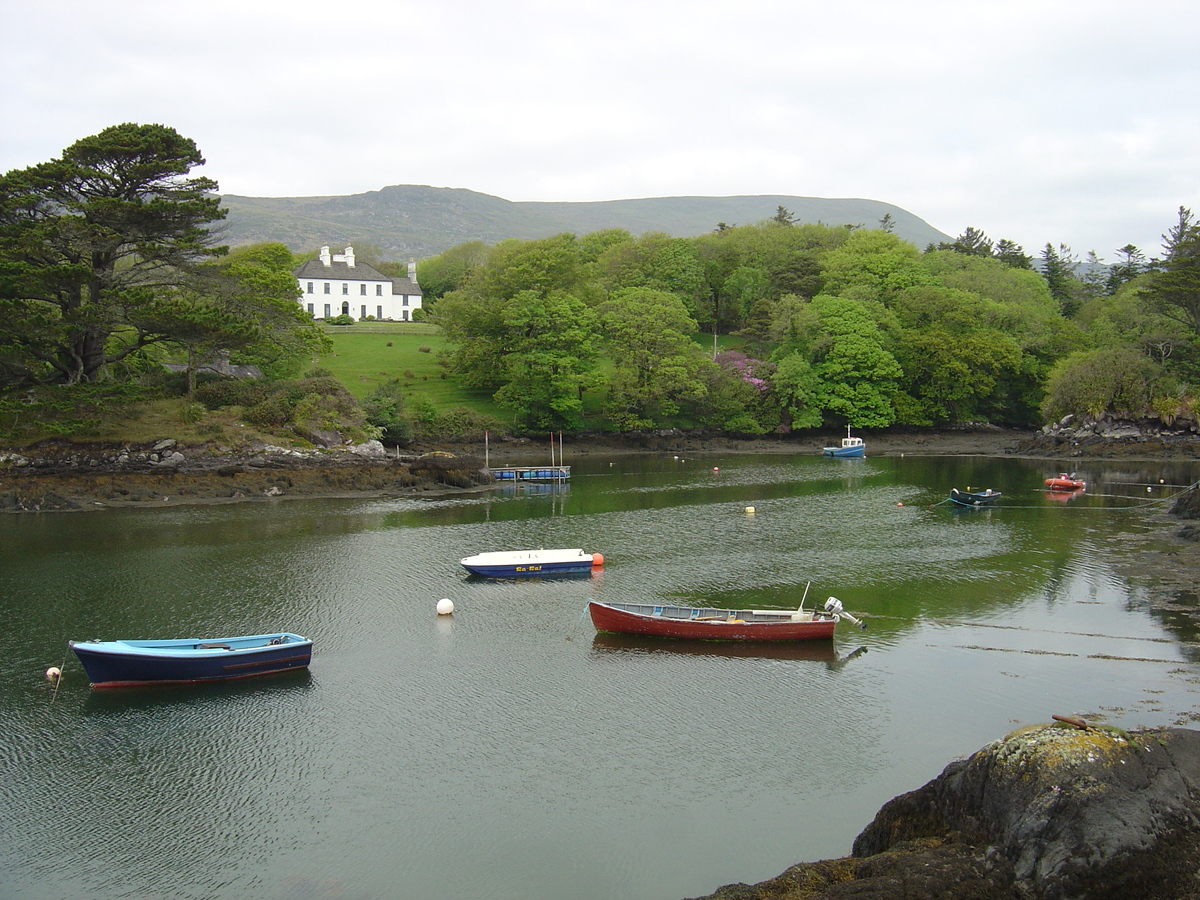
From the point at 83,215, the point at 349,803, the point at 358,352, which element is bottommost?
the point at 349,803

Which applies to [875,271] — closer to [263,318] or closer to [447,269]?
[263,318]

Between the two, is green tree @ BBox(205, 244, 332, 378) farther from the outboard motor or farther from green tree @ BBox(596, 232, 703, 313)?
the outboard motor

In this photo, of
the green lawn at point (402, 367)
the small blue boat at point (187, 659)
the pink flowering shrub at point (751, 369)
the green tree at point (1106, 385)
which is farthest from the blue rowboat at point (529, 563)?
the green tree at point (1106, 385)

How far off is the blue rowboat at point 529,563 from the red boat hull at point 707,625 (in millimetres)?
8075

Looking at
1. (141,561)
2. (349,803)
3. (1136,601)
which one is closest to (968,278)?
(1136,601)

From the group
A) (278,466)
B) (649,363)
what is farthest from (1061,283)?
(278,466)

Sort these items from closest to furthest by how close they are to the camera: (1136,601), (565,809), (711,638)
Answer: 1. (565,809)
2. (711,638)
3. (1136,601)

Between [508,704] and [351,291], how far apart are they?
10224 cm

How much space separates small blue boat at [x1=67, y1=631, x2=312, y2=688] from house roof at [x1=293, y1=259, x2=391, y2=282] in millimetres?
95700

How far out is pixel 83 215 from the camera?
2164 inches

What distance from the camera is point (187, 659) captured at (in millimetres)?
25578

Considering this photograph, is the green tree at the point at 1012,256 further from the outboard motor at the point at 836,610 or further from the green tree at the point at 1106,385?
the outboard motor at the point at 836,610

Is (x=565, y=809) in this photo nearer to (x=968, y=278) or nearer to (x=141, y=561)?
(x=141, y=561)

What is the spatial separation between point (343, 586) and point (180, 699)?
1121 centimetres
